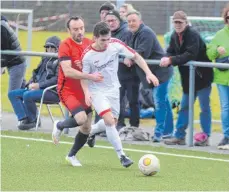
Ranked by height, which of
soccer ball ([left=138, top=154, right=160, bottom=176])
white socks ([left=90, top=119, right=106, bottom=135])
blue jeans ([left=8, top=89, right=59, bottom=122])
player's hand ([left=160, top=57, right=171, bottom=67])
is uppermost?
player's hand ([left=160, top=57, right=171, bottom=67])

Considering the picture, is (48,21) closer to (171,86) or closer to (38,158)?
(171,86)

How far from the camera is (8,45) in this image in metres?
16.2

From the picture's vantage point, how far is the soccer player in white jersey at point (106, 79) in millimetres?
11625

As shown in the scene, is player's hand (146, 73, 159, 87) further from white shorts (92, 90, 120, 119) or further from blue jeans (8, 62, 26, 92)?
blue jeans (8, 62, 26, 92)

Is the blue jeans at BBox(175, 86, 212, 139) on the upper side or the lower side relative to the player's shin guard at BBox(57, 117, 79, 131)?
lower

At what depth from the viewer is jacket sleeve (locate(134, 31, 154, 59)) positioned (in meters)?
14.4

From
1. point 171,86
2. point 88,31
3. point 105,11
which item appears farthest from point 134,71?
point 88,31

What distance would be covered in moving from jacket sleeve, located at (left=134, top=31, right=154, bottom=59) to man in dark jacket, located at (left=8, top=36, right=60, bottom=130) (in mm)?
1562

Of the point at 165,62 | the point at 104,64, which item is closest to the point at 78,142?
the point at 104,64

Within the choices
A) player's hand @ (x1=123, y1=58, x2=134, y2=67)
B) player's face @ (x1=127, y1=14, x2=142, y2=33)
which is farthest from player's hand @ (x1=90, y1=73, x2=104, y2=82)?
player's face @ (x1=127, y1=14, x2=142, y2=33)

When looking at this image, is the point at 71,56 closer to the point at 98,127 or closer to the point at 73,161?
the point at 98,127

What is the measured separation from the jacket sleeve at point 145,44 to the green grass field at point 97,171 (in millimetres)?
1504

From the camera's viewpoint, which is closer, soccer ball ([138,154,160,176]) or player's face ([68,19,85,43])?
soccer ball ([138,154,160,176])

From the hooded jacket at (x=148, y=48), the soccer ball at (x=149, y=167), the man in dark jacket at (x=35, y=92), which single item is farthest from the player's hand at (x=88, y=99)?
the man in dark jacket at (x=35, y=92)
